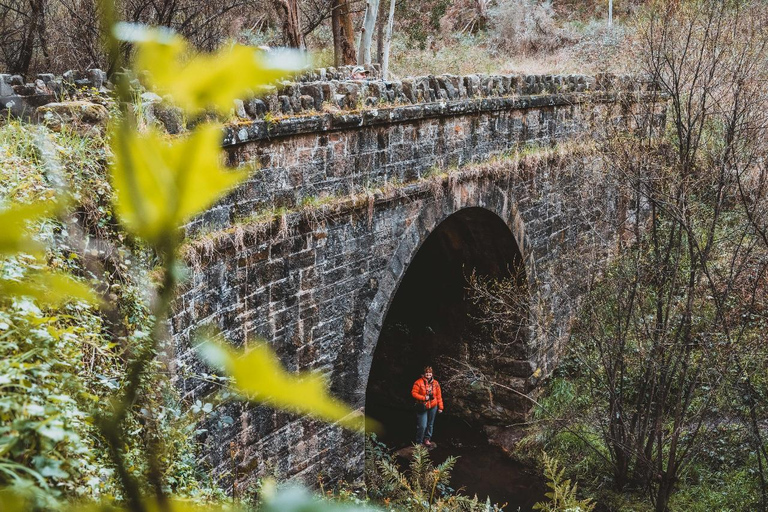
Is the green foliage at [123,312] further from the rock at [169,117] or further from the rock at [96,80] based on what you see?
the rock at [96,80]

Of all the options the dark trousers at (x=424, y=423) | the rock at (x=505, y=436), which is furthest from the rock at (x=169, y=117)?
the rock at (x=505, y=436)

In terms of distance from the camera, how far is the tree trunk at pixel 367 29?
1355 cm

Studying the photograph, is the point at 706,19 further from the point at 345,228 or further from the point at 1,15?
the point at 1,15

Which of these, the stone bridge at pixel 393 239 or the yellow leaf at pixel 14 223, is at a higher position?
the yellow leaf at pixel 14 223

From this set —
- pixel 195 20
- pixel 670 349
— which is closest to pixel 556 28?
pixel 195 20

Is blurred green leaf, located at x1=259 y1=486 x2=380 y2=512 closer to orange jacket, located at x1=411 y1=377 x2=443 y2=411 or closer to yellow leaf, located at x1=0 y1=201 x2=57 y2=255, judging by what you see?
yellow leaf, located at x1=0 y1=201 x2=57 y2=255

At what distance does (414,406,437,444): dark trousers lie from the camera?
11.0m

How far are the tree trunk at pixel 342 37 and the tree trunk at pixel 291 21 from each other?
1.85 m

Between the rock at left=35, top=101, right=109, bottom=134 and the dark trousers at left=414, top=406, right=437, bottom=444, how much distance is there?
7514 mm

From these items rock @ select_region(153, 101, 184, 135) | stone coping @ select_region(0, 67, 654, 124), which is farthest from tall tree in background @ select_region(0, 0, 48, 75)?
rock @ select_region(153, 101, 184, 135)

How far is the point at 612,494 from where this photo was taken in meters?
9.48

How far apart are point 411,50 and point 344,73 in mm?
14295

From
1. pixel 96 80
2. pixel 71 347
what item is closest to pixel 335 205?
pixel 96 80

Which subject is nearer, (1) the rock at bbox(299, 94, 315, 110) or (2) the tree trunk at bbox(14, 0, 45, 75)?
(1) the rock at bbox(299, 94, 315, 110)
